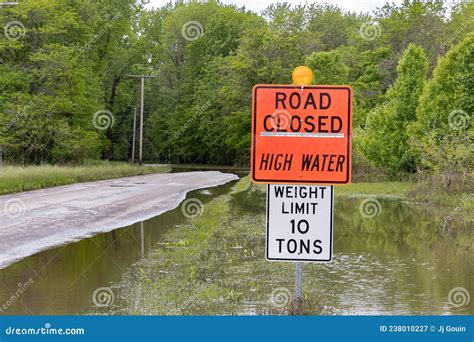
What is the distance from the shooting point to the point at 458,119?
31.0m

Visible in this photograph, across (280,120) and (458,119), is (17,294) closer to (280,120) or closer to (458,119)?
(280,120)

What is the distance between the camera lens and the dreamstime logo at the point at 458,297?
8.86 metres

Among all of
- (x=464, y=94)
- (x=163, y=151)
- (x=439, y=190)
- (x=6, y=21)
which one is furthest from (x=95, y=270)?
(x=163, y=151)

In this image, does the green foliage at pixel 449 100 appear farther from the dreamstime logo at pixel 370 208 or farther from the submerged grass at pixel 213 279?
the submerged grass at pixel 213 279

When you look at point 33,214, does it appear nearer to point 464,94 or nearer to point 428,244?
point 428,244

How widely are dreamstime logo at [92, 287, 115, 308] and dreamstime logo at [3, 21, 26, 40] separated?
43.0 meters

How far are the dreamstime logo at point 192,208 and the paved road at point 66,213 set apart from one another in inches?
16.3

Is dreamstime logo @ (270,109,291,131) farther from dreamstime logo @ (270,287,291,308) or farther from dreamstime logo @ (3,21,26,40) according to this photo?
dreamstime logo @ (3,21,26,40)

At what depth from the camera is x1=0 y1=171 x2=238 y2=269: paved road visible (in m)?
14.8

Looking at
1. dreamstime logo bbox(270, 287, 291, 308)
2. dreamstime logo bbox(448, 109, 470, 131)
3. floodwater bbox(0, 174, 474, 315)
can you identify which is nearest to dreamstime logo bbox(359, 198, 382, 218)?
floodwater bbox(0, 174, 474, 315)

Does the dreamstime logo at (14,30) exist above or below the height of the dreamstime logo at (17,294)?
above

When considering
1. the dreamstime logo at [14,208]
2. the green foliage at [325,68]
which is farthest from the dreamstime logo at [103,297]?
the green foliage at [325,68]

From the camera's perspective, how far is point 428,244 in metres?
15.1

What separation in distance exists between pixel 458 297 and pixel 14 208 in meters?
15.7
